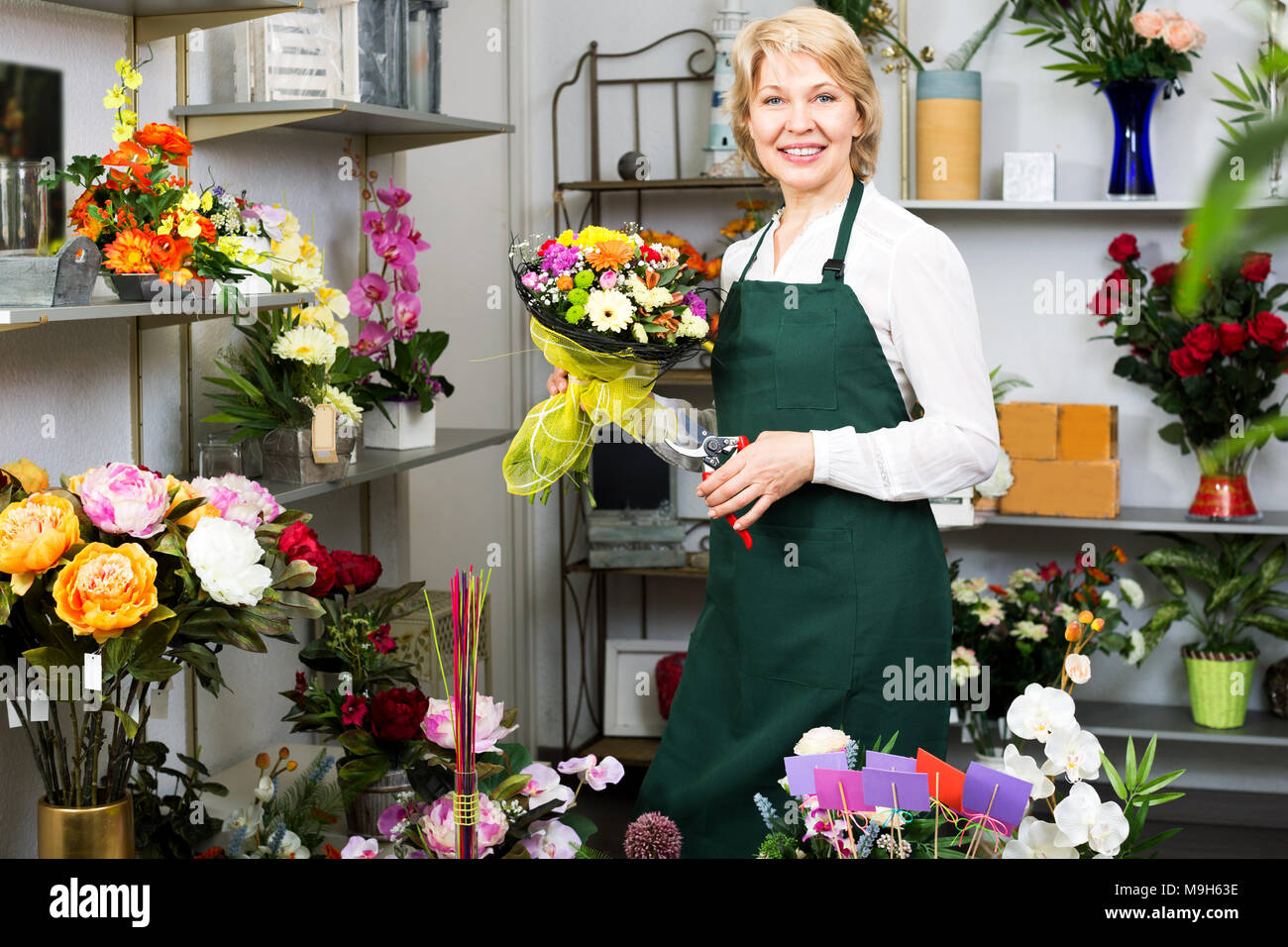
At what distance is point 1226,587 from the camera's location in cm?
357

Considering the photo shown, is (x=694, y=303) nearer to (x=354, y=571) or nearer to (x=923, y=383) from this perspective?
(x=923, y=383)

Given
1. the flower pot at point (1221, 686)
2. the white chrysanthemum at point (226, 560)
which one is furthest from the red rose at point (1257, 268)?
the white chrysanthemum at point (226, 560)

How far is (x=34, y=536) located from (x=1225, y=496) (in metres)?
3.20

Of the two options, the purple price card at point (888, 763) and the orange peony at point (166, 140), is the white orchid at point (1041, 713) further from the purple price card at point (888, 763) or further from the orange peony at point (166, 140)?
the orange peony at point (166, 140)

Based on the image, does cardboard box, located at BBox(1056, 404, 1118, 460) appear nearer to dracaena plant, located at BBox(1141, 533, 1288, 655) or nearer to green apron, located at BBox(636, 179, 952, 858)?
dracaena plant, located at BBox(1141, 533, 1288, 655)

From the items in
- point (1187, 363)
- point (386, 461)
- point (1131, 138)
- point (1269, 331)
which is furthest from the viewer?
point (1131, 138)

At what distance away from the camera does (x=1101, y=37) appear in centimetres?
353

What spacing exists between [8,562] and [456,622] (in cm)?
55

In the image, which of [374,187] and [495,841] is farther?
[374,187]

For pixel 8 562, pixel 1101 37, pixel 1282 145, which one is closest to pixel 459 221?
pixel 1101 37

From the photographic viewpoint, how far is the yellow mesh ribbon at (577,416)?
67.2 inches

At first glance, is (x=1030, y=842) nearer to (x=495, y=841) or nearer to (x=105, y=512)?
(x=495, y=841)

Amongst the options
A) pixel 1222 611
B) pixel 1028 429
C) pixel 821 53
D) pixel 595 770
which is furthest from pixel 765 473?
pixel 1222 611

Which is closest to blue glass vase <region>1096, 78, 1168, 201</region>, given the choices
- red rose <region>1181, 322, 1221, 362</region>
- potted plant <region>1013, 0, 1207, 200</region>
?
potted plant <region>1013, 0, 1207, 200</region>
